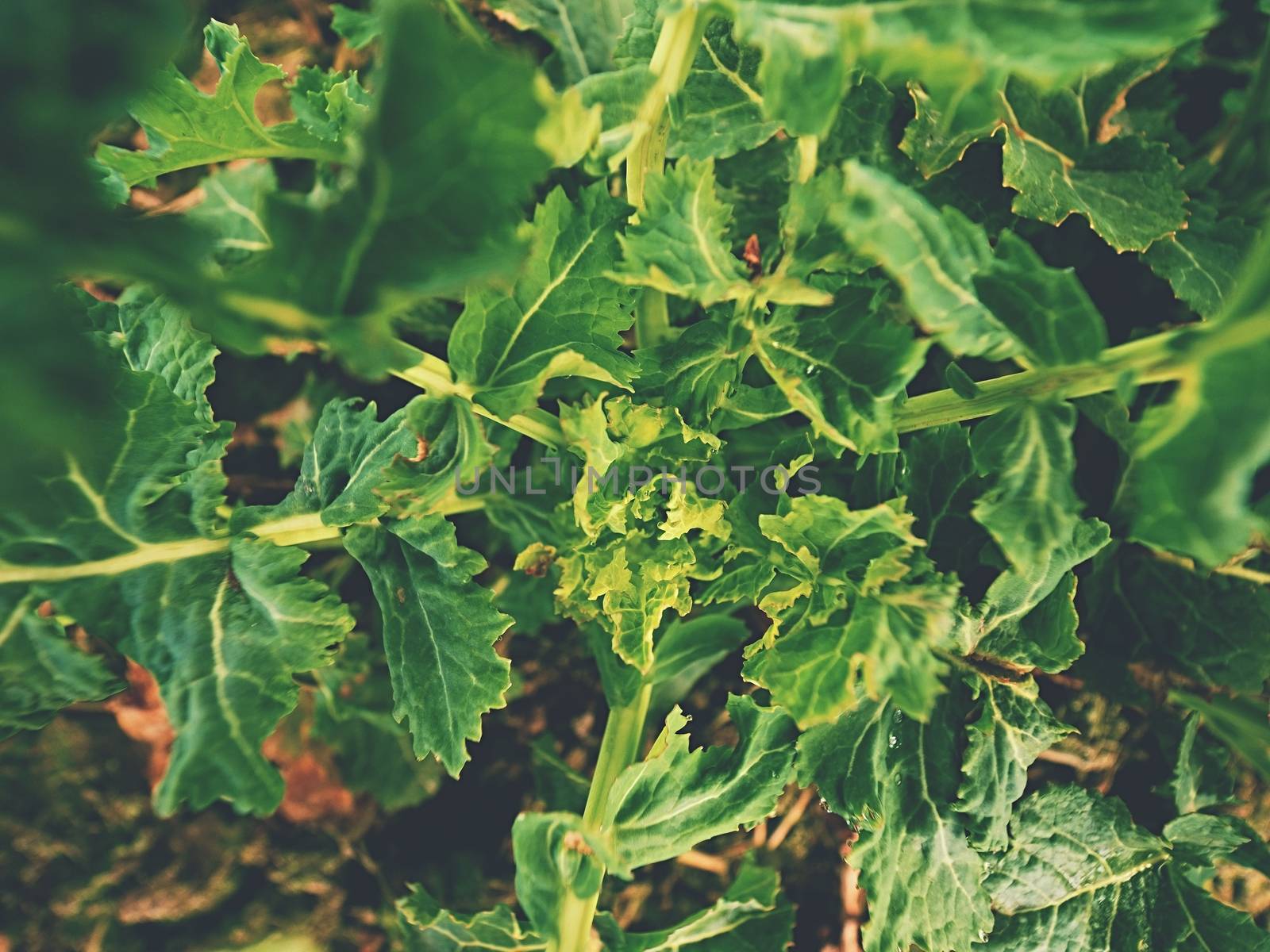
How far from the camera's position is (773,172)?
1515 mm

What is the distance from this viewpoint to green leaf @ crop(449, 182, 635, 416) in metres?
1.15

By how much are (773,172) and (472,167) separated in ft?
2.99

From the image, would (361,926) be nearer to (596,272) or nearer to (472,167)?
(596,272)

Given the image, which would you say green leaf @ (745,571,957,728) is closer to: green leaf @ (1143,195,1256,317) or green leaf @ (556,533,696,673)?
green leaf @ (556,533,696,673)

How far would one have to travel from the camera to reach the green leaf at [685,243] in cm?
105

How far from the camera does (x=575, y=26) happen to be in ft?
5.02

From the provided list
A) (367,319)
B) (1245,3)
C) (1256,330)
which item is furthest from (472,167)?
(1245,3)

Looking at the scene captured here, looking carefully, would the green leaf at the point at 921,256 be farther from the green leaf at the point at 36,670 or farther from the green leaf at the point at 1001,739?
the green leaf at the point at 36,670

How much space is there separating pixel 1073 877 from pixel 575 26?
5.58ft

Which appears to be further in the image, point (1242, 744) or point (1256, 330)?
point (1242, 744)

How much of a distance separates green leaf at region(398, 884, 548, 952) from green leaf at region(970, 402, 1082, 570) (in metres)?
1.02

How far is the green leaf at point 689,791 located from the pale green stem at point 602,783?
49 mm

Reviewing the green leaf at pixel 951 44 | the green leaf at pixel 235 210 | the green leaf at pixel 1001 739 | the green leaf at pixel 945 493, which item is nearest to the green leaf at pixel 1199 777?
the green leaf at pixel 1001 739

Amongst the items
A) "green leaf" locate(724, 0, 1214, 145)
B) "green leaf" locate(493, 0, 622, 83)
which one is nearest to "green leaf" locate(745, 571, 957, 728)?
"green leaf" locate(724, 0, 1214, 145)
